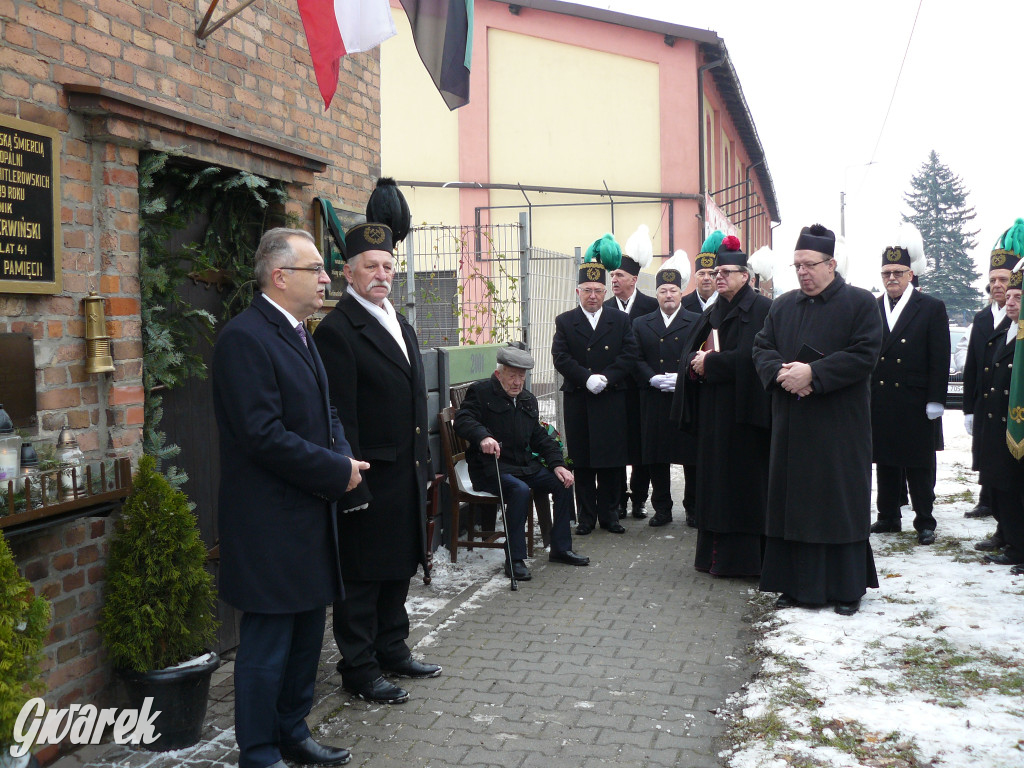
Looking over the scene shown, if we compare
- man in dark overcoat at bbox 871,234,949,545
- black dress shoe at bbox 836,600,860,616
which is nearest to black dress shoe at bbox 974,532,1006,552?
man in dark overcoat at bbox 871,234,949,545

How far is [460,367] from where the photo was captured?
7.91 m

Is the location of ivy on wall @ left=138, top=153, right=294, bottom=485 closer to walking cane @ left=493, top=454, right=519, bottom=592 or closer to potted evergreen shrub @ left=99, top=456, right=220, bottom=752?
potted evergreen shrub @ left=99, top=456, right=220, bottom=752

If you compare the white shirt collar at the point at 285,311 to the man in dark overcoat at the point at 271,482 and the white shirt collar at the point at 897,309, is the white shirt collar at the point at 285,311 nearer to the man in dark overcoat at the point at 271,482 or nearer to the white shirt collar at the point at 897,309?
the man in dark overcoat at the point at 271,482

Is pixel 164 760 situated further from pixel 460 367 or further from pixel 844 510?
pixel 460 367

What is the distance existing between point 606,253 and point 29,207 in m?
6.28

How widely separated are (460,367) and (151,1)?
4.10 m

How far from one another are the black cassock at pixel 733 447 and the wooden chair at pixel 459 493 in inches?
52.6

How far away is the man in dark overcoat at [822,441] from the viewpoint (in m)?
5.74

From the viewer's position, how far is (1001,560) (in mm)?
6840

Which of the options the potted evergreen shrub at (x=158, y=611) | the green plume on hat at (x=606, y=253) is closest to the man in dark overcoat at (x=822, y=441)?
the green plume on hat at (x=606, y=253)

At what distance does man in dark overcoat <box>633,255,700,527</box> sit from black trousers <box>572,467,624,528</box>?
0.37 meters

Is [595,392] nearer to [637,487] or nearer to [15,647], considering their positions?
[637,487]

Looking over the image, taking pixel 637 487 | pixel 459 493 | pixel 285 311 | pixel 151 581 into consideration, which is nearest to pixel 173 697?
pixel 151 581


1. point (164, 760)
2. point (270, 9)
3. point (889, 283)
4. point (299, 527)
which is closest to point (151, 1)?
point (270, 9)
